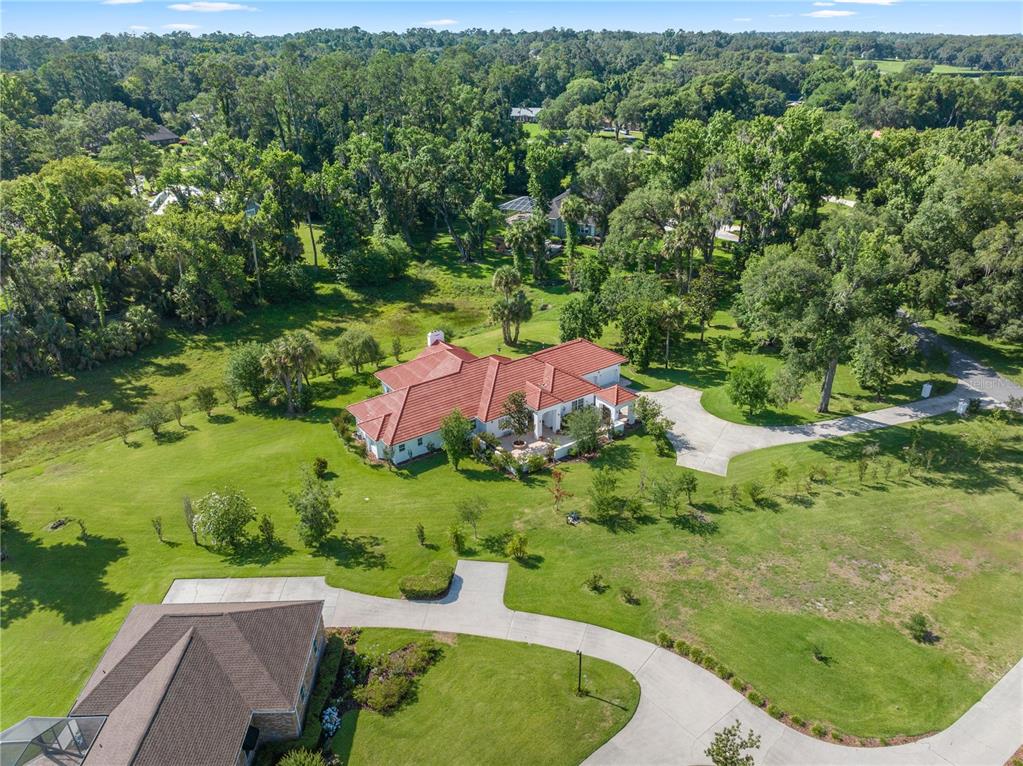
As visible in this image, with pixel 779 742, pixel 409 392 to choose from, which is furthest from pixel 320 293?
pixel 779 742

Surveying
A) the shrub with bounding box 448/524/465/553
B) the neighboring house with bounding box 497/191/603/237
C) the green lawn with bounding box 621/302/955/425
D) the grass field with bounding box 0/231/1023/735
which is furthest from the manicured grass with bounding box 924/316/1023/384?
the shrub with bounding box 448/524/465/553

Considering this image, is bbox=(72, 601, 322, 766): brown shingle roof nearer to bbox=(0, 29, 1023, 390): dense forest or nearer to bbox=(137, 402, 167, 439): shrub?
bbox=(137, 402, 167, 439): shrub

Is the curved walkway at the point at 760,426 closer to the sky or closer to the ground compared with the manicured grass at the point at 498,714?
closer to the sky

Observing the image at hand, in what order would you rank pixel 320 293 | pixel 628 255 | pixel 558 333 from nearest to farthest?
pixel 558 333 < pixel 628 255 < pixel 320 293

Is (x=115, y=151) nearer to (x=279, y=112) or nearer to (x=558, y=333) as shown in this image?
(x=279, y=112)

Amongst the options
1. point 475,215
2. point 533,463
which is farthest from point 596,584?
point 475,215

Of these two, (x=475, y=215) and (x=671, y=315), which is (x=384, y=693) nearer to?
(x=671, y=315)

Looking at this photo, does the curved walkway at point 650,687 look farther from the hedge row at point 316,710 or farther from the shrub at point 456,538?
the hedge row at point 316,710

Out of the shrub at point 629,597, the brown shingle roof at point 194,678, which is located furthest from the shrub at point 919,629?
the brown shingle roof at point 194,678
